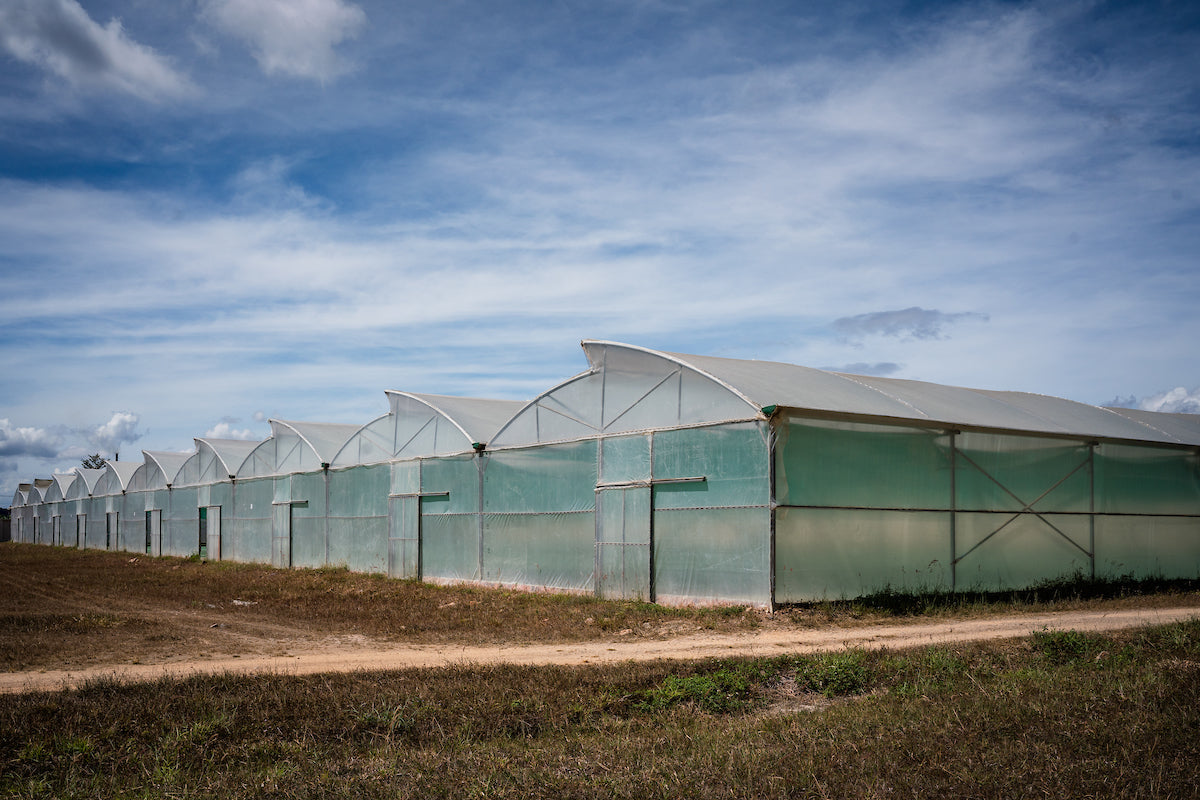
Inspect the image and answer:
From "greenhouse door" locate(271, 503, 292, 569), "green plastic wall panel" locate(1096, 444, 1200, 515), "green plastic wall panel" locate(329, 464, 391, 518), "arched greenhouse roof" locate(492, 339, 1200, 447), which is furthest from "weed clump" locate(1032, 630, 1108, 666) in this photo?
"greenhouse door" locate(271, 503, 292, 569)

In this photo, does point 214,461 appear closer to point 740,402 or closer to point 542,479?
point 542,479

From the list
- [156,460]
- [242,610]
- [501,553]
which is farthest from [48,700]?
[156,460]

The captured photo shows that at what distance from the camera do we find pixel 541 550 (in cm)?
2378

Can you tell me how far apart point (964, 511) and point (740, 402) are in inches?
225

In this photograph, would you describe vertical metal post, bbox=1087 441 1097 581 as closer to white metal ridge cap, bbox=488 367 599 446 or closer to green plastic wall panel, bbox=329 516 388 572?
white metal ridge cap, bbox=488 367 599 446

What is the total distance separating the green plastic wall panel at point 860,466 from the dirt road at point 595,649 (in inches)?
112

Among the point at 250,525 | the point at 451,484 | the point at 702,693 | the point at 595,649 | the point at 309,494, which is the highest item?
the point at 451,484

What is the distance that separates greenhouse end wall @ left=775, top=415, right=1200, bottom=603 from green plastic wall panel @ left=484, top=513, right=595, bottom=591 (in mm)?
5968

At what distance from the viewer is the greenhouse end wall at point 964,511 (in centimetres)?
1802

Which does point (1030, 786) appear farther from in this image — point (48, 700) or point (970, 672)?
point (48, 700)

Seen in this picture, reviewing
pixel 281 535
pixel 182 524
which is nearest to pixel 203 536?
pixel 182 524

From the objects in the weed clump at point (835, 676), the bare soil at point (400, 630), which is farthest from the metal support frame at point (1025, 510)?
the weed clump at point (835, 676)

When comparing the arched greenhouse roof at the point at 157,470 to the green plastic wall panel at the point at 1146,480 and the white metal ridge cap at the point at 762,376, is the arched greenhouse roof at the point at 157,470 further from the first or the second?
the green plastic wall panel at the point at 1146,480

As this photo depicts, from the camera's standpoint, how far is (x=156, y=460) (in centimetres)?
5169
